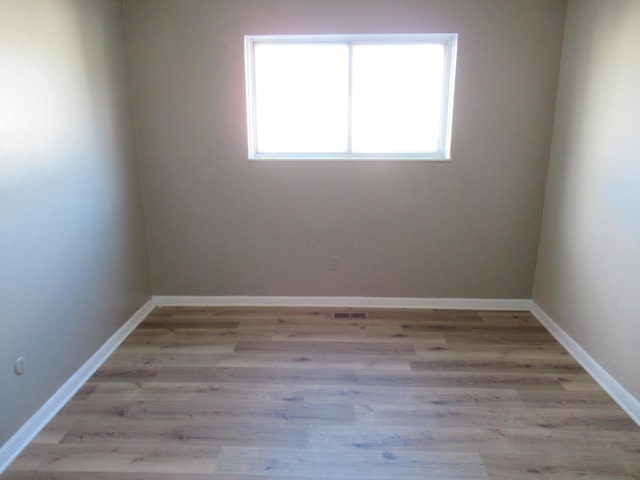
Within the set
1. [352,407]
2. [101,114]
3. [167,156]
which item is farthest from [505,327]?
[101,114]

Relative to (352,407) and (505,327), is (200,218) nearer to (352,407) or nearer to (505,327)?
(352,407)

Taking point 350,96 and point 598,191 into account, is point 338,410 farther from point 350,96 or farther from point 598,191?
point 350,96

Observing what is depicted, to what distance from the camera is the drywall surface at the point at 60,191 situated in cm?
179

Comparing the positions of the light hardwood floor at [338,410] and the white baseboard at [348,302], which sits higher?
the white baseboard at [348,302]

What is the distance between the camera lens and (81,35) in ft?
7.59

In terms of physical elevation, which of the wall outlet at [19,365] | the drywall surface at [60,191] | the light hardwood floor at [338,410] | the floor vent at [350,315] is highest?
the drywall surface at [60,191]

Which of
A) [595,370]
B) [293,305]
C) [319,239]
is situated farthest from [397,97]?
[595,370]

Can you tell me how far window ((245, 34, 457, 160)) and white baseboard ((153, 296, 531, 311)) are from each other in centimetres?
112

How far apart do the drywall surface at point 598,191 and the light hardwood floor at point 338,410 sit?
0.91ft

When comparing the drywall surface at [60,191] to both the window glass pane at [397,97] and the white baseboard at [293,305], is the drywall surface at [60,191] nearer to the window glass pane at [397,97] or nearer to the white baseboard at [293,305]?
the white baseboard at [293,305]

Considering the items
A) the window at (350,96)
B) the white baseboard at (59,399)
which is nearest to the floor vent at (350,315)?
the window at (350,96)

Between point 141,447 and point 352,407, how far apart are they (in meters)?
1.02

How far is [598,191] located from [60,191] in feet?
9.90

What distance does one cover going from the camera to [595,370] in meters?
2.36
